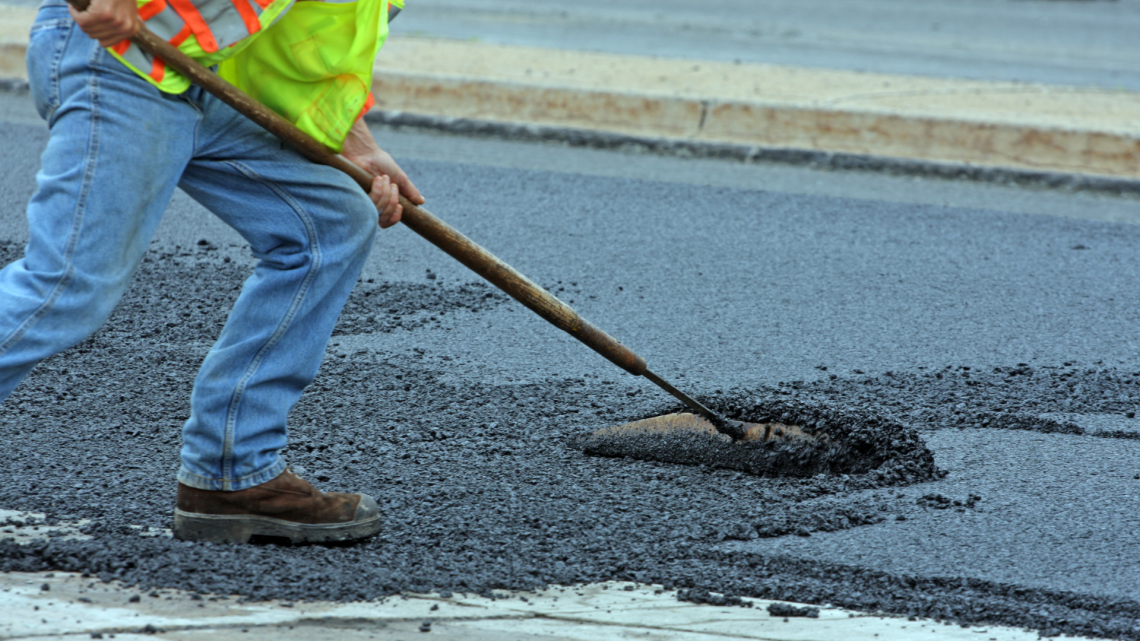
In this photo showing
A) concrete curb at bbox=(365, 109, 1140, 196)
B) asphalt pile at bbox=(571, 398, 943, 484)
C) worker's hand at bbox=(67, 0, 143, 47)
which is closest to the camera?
worker's hand at bbox=(67, 0, 143, 47)

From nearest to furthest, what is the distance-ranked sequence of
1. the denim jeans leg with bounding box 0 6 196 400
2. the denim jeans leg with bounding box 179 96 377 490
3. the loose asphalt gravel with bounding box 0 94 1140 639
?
the denim jeans leg with bounding box 0 6 196 400, the denim jeans leg with bounding box 179 96 377 490, the loose asphalt gravel with bounding box 0 94 1140 639

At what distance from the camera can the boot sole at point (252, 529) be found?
2.62m

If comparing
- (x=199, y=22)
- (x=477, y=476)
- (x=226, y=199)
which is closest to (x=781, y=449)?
(x=477, y=476)

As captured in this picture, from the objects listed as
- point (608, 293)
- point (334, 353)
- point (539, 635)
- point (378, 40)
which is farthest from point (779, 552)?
point (608, 293)

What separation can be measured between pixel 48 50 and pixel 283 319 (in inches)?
25.7

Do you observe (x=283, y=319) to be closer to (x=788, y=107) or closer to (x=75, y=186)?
(x=75, y=186)

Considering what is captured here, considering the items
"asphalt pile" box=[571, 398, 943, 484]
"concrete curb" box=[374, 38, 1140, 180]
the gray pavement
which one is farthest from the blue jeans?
the gray pavement

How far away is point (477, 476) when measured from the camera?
10.2 ft

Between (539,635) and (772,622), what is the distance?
444 mm

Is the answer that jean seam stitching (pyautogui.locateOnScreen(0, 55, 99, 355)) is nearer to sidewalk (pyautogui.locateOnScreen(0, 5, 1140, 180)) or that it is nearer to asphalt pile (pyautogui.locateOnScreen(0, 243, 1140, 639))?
asphalt pile (pyautogui.locateOnScreen(0, 243, 1140, 639))

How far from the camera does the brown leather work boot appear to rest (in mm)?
2617

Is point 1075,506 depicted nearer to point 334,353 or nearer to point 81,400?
point 334,353

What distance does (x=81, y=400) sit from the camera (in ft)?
11.5

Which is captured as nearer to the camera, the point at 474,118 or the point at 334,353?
the point at 334,353
